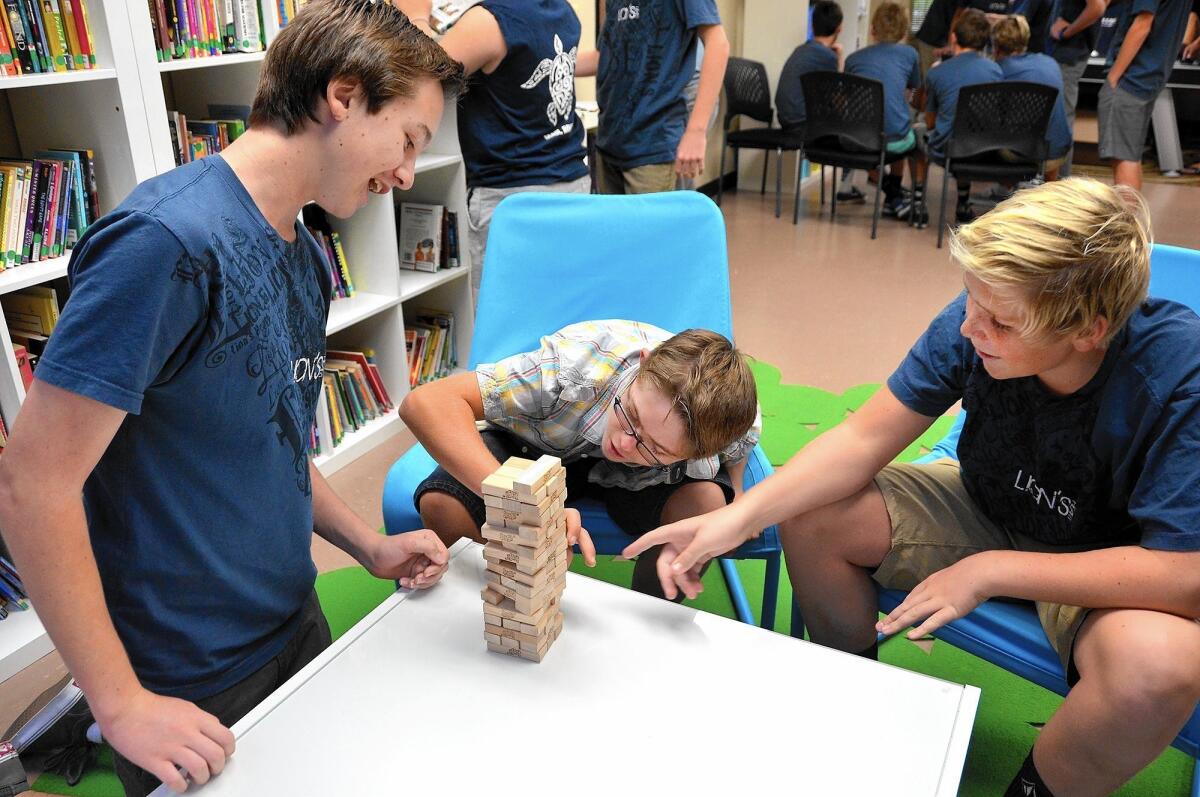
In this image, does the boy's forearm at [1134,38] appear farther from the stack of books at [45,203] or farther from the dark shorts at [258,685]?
the dark shorts at [258,685]

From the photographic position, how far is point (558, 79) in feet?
8.66

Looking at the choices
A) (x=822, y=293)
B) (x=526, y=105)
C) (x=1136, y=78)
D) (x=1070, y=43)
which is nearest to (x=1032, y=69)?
(x=1136, y=78)

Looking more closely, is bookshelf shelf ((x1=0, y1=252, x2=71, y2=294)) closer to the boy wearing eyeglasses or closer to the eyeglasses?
the boy wearing eyeglasses

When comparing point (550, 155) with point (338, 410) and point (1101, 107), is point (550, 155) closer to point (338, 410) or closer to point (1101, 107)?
point (338, 410)

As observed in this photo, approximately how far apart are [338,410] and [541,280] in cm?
106

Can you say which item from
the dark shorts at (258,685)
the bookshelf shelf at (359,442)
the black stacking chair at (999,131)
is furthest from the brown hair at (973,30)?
the dark shorts at (258,685)

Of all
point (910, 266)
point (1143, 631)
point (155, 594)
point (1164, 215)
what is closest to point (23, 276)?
point (155, 594)

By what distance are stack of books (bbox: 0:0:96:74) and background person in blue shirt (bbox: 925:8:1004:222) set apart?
438cm

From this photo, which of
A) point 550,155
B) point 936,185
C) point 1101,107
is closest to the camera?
point 550,155

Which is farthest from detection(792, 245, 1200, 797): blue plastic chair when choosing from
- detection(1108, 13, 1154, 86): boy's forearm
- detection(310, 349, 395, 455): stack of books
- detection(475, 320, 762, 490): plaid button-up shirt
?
detection(1108, 13, 1154, 86): boy's forearm

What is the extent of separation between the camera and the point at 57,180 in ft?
6.74

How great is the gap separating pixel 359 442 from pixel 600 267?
118cm

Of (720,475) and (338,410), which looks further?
(338,410)

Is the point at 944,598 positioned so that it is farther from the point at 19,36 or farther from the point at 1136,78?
the point at 1136,78
